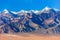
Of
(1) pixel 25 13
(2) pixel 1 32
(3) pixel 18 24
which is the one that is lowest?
(2) pixel 1 32

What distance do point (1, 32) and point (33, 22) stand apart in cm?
3252

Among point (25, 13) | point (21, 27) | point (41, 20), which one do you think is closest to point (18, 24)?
point (21, 27)

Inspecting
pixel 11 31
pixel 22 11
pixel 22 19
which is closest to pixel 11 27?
pixel 11 31

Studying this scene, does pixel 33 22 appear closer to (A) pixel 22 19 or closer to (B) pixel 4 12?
(A) pixel 22 19

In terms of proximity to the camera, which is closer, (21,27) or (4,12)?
(21,27)

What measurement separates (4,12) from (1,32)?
3112cm

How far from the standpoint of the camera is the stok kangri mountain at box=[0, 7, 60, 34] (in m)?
127

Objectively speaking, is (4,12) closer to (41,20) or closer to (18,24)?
(18,24)

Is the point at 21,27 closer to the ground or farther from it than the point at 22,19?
closer to the ground

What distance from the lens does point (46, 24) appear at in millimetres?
143875

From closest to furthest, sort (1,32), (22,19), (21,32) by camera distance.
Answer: (1,32), (21,32), (22,19)

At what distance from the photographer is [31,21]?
140 meters

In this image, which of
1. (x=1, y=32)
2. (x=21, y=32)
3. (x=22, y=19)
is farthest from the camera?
(x=22, y=19)

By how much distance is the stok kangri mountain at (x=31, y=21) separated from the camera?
12670cm
